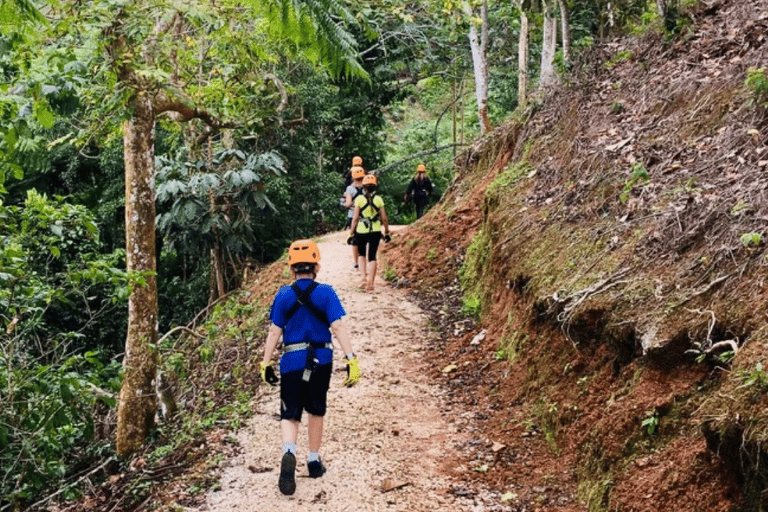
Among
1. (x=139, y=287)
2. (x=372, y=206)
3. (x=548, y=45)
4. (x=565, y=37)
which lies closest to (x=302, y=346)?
(x=139, y=287)

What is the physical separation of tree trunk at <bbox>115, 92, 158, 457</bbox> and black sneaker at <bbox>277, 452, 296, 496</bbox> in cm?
288

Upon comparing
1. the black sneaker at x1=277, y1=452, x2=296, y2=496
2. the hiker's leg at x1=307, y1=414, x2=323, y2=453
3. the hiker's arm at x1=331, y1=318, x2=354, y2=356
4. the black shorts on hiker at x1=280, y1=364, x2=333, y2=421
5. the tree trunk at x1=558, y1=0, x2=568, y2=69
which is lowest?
the black sneaker at x1=277, y1=452, x2=296, y2=496

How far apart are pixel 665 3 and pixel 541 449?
757cm

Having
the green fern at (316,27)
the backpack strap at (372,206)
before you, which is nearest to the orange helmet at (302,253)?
the green fern at (316,27)

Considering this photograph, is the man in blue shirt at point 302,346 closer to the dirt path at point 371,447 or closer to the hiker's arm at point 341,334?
the hiker's arm at point 341,334

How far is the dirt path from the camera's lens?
5.79 meters

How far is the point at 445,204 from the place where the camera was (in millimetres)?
15602

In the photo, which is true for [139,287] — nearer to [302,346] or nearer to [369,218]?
[302,346]

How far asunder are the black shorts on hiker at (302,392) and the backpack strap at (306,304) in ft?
1.30

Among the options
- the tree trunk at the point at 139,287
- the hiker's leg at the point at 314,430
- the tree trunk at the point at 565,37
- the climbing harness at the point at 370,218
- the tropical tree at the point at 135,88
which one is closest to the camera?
the hiker's leg at the point at 314,430

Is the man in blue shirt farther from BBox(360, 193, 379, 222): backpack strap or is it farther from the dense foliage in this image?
BBox(360, 193, 379, 222): backpack strap

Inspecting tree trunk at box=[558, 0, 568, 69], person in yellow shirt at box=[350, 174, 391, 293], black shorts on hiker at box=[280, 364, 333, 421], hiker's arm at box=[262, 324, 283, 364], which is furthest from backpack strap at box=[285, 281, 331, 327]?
tree trunk at box=[558, 0, 568, 69]

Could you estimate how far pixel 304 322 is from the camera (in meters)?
5.82

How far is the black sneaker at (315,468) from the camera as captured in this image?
6066 mm
